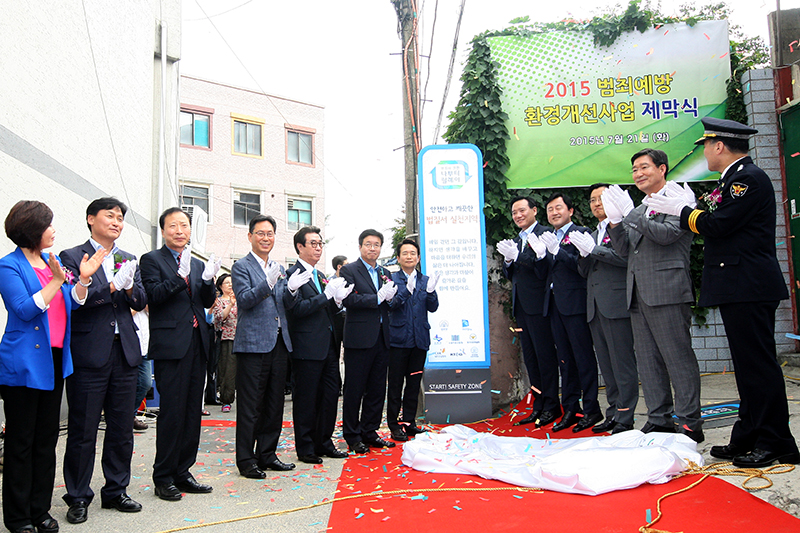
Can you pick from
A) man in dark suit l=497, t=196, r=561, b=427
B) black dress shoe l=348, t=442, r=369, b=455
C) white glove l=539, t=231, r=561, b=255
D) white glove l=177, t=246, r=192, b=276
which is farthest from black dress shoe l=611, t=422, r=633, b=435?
white glove l=177, t=246, r=192, b=276

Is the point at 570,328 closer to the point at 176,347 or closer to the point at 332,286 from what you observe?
the point at 332,286

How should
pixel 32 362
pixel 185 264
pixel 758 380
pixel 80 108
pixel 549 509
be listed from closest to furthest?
pixel 32 362
pixel 549 509
pixel 758 380
pixel 185 264
pixel 80 108

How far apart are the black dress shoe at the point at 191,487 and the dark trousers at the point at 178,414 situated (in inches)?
0.9

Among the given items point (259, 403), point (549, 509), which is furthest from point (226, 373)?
point (549, 509)

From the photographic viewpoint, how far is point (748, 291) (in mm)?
3203

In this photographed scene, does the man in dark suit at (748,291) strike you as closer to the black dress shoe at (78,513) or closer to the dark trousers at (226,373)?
the black dress shoe at (78,513)

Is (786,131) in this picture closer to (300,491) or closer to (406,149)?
(406,149)

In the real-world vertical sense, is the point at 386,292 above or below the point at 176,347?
above

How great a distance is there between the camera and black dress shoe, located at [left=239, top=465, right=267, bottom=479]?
3.76 m

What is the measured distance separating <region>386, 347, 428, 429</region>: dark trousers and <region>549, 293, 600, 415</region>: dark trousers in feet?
3.95

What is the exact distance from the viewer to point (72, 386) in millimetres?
3020

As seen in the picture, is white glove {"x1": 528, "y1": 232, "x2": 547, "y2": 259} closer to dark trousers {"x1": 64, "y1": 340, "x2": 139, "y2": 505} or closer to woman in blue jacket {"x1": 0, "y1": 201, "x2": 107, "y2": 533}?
dark trousers {"x1": 64, "y1": 340, "x2": 139, "y2": 505}

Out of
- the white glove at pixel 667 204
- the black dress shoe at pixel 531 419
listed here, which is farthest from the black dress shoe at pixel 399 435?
the white glove at pixel 667 204

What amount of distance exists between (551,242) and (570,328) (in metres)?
0.74
